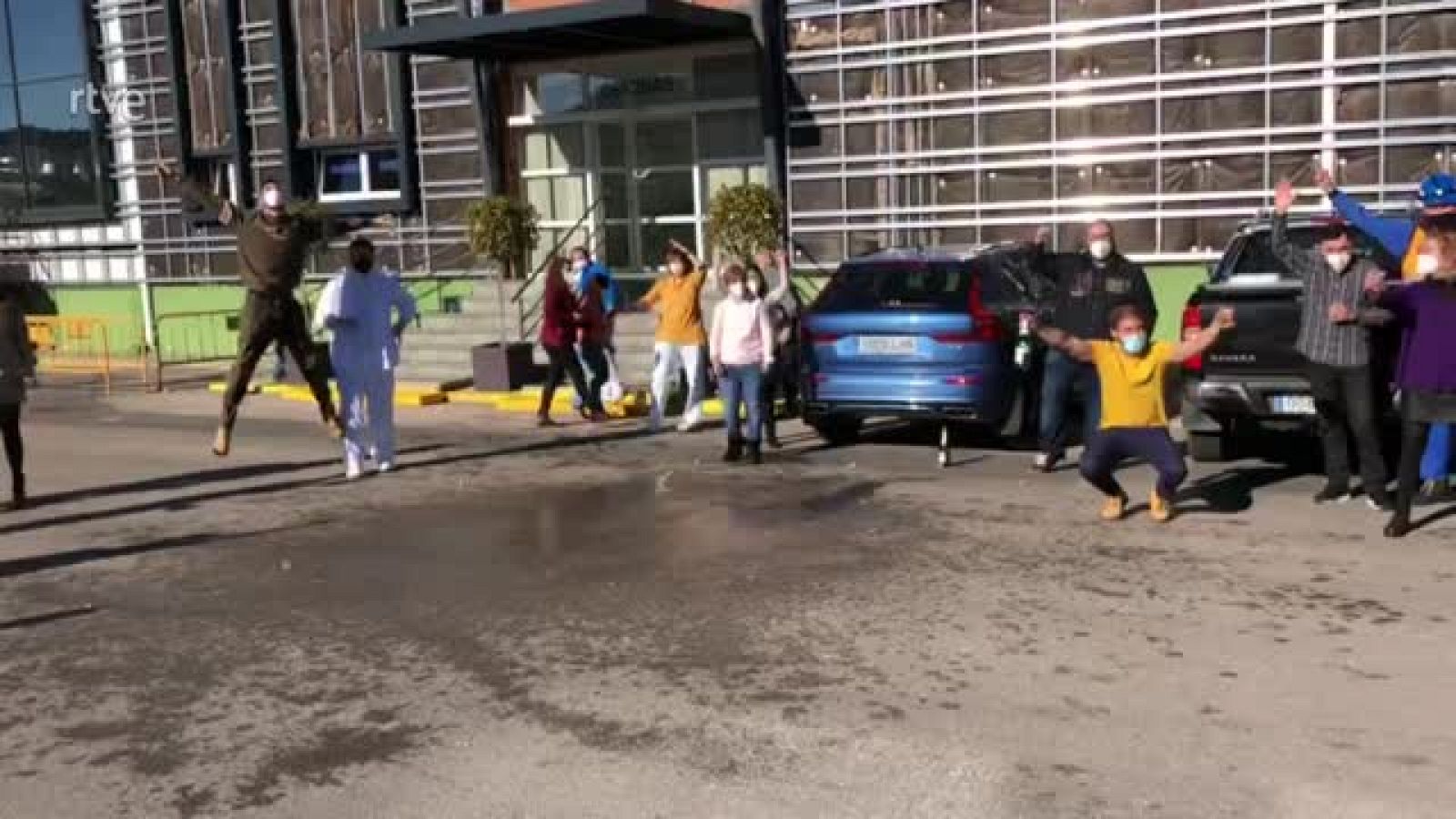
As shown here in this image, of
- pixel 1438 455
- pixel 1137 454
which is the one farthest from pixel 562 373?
pixel 1438 455

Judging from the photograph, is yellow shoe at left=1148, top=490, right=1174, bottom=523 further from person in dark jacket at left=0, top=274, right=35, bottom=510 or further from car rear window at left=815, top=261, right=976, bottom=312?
person in dark jacket at left=0, top=274, right=35, bottom=510

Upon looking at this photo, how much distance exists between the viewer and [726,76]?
19531mm

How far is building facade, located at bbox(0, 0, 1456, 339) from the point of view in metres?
15.2

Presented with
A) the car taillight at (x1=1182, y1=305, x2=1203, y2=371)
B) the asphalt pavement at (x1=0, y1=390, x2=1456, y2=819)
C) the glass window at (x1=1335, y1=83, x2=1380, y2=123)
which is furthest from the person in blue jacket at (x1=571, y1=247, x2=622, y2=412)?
the glass window at (x1=1335, y1=83, x2=1380, y2=123)

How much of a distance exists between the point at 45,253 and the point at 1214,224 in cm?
2052

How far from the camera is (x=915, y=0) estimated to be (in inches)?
674

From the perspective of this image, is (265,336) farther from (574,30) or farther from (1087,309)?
(574,30)

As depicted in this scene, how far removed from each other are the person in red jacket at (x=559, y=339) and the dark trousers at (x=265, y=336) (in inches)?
105

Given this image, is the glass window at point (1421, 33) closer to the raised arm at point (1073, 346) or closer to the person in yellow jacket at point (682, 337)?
the person in yellow jacket at point (682, 337)

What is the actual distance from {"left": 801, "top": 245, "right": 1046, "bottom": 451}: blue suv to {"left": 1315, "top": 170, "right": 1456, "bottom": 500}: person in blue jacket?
8.01ft

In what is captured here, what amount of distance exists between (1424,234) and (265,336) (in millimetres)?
8213

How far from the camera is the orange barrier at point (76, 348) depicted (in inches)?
798

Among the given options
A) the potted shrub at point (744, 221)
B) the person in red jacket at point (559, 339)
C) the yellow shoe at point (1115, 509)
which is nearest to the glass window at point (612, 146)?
the potted shrub at point (744, 221)

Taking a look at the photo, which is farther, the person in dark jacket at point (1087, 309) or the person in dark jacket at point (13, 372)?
the person in dark jacket at point (13, 372)
